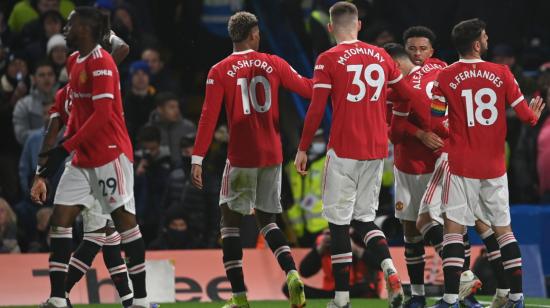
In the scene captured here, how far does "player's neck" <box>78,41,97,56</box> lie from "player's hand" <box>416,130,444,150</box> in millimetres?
2870

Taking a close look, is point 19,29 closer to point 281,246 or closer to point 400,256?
point 400,256

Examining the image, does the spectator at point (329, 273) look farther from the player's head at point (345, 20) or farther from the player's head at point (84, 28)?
the player's head at point (84, 28)

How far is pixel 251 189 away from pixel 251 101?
73cm

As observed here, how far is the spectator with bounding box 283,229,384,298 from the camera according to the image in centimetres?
1462

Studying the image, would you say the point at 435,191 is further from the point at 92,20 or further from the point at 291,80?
the point at 92,20

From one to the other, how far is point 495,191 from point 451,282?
810 millimetres

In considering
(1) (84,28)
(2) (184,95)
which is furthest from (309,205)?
(1) (84,28)

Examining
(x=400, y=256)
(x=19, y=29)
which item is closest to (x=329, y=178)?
(x=400, y=256)

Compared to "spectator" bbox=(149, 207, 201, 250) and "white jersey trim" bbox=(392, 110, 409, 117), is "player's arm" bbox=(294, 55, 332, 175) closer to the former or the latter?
A: "white jersey trim" bbox=(392, 110, 409, 117)

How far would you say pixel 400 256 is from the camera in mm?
15547

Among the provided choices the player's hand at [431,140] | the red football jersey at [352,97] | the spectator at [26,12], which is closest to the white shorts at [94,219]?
the red football jersey at [352,97]

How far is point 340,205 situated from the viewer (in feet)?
36.3

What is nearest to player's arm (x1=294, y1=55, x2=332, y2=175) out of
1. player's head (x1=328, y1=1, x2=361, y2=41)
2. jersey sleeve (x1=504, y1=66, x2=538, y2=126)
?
player's head (x1=328, y1=1, x2=361, y2=41)

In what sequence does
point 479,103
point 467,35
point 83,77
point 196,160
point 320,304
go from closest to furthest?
point 83,77 → point 479,103 → point 467,35 → point 196,160 → point 320,304
